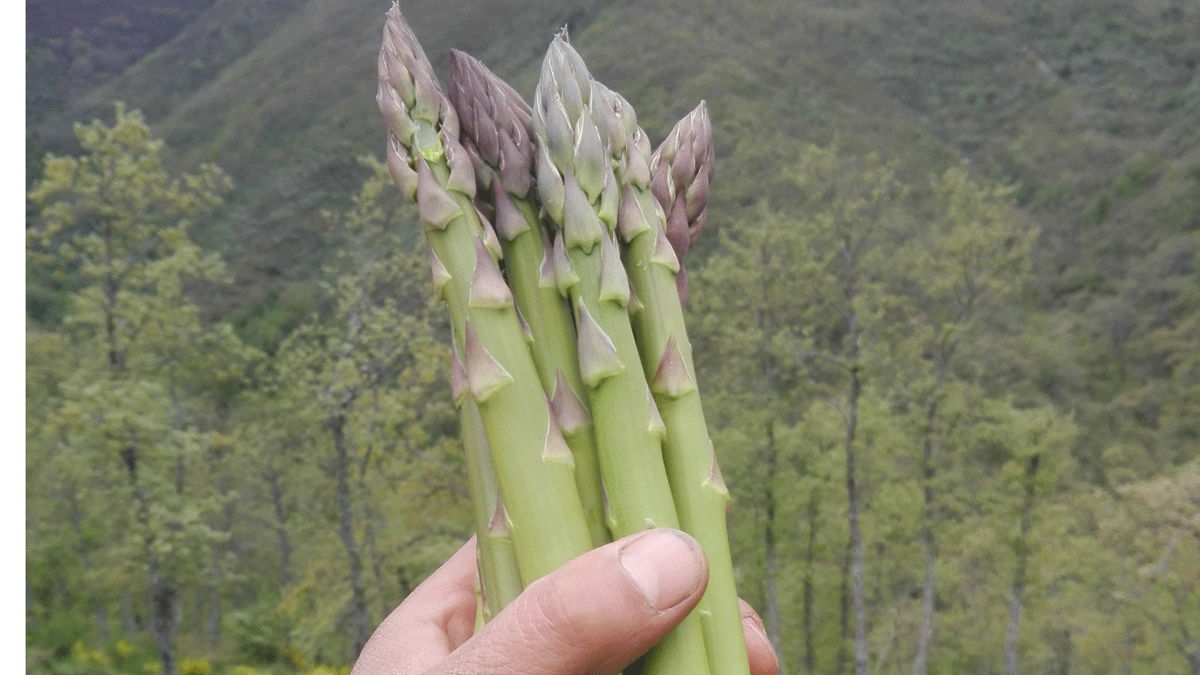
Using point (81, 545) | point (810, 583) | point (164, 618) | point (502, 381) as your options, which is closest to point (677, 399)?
point (502, 381)

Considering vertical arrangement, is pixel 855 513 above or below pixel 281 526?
below

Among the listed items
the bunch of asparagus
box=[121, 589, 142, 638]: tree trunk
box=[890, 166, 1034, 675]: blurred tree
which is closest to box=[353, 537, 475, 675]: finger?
the bunch of asparagus

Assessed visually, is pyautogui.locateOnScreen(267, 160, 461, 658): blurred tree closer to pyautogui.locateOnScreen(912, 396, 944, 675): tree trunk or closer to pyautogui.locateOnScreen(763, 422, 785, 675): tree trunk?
pyautogui.locateOnScreen(763, 422, 785, 675): tree trunk

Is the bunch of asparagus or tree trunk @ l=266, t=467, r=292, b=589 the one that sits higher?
the bunch of asparagus

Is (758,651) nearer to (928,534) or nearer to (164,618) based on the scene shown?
(164,618)

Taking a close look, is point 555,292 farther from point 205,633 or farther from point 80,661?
point 205,633
